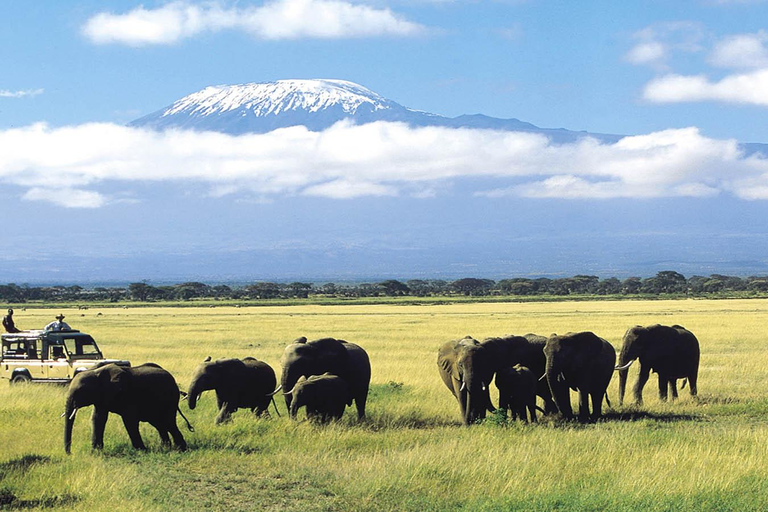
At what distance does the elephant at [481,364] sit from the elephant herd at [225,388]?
6.79ft

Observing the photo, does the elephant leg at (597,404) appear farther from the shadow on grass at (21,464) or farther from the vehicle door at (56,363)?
the vehicle door at (56,363)

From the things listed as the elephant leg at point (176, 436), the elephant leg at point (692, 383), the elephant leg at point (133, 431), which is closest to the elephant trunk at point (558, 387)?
the elephant leg at point (692, 383)

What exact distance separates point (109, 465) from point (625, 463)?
8.22 metres

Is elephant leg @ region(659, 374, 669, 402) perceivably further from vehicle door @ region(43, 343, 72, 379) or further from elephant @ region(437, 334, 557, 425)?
vehicle door @ region(43, 343, 72, 379)

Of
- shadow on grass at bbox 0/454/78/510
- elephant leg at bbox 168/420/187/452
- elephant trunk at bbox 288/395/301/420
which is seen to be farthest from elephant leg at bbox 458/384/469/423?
shadow on grass at bbox 0/454/78/510

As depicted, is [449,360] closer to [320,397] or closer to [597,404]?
[597,404]

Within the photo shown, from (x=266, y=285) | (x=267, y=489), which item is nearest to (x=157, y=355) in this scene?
(x=267, y=489)

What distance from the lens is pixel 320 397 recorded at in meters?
18.9

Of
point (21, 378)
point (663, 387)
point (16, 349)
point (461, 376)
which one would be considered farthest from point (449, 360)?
point (16, 349)

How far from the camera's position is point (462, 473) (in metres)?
14.3

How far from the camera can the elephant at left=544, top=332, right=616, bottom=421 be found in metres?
20.4

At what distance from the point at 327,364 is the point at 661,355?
28.6ft

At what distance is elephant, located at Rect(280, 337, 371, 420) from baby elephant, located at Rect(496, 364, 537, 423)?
309 centimetres

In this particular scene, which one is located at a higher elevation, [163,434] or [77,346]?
[77,346]
